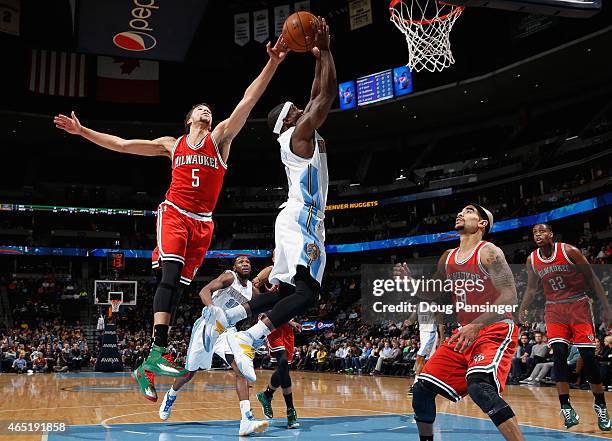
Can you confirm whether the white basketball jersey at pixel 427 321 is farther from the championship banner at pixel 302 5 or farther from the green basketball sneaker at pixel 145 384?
the championship banner at pixel 302 5

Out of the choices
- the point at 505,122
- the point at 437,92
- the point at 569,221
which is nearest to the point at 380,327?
the point at 569,221

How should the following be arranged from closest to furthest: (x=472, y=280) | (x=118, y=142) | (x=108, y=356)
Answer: (x=472, y=280) < (x=118, y=142) < (x=108, y=356)

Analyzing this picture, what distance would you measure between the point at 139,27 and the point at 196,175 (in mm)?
17346

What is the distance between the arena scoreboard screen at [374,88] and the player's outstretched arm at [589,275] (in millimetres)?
21081

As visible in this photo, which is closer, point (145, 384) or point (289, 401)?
point (145, 384)

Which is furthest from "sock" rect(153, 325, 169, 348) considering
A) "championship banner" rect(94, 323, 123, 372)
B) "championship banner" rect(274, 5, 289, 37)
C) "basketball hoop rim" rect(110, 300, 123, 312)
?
"championship banner" rect(274, 5, 289, 37)

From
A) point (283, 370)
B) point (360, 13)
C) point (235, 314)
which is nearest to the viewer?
point (235, 314)

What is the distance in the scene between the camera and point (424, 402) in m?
4.18

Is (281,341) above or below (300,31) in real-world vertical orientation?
below

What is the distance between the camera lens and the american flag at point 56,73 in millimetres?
27375

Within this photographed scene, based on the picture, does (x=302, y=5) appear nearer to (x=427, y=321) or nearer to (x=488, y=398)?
(x=427, y=321)

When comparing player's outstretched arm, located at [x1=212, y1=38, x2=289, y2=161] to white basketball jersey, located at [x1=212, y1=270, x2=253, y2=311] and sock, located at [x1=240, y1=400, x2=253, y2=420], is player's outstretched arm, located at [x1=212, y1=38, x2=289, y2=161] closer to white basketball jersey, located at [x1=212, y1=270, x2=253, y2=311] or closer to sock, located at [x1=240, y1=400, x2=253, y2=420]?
sock, located at [x1=240, y1=400, x2=253, y2=420]

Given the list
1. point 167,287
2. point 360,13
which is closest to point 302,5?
point 360,13

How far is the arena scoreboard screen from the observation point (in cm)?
2733
